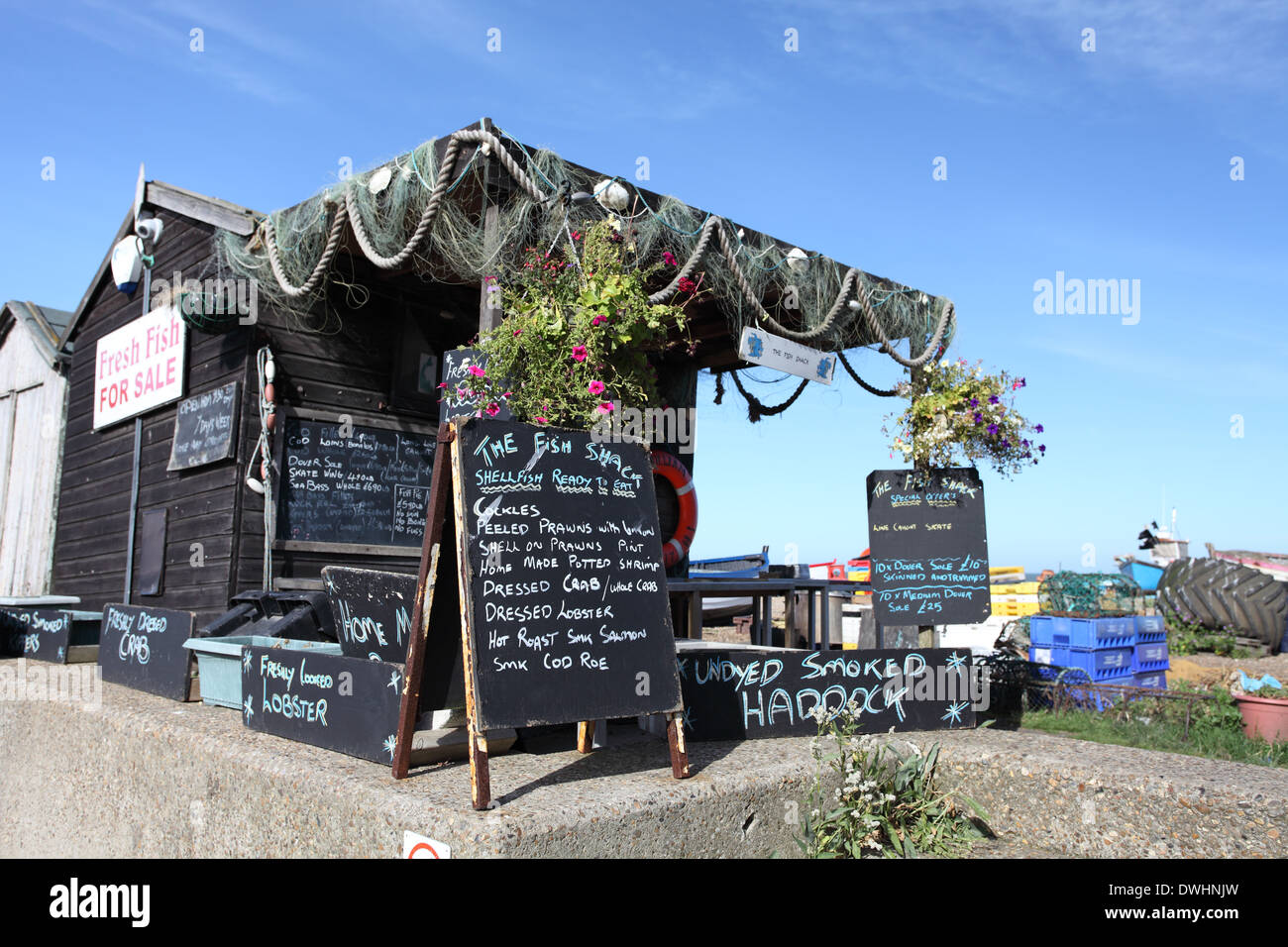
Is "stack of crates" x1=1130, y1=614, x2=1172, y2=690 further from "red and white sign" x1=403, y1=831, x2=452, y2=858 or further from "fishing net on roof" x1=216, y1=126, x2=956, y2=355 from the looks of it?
"red and white sign" x1=403, y1=831, x2=452, y2=858

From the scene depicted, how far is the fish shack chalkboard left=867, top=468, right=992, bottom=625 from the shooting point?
584 centimetres

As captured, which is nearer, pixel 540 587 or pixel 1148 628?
pixel 540 587

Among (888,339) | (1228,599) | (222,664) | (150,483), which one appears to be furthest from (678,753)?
(1228,599)

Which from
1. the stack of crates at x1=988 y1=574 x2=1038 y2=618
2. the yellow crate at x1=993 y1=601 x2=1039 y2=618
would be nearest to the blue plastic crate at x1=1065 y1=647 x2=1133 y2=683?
the stack of crates at x1=988 y1=574 x2=1038 y2=618

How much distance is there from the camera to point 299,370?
22.7ft

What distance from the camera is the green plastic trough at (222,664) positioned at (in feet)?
15.4

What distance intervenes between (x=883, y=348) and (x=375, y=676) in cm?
505

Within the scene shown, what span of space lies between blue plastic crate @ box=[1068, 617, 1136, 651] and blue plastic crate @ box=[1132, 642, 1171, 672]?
435 mm

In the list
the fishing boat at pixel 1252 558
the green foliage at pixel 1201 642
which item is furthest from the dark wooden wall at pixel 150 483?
the fishing boat at pixel 1252 558

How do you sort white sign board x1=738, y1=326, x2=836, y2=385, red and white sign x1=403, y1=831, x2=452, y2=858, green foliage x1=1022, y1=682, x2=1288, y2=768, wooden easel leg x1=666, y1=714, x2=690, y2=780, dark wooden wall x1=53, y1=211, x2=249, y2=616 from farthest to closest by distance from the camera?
dark wooden wall x1=53, y1=211, x2=249, y2=616, white sign board x1=738, y1=326, x2=836, y2=385, green foliage x1=1022, y1=682, x2=1288, y2=768, wooden easel leg x1=666, y1=714, x2=690, y2=780, red and white sign x1=403, y1=831, x2=452, y2=858

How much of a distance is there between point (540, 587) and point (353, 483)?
4191 millimetres

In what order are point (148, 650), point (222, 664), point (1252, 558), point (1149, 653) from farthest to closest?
point (1252, 558) → point (1149, 653) → point (148, 650) → point (222, 664)

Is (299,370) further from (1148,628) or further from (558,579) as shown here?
(1148,628)

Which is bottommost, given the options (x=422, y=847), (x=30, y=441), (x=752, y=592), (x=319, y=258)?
(x=422, y=847)
